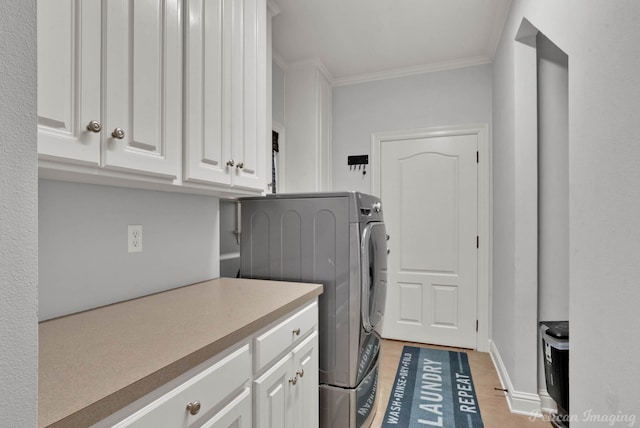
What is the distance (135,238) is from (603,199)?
1.60 metres

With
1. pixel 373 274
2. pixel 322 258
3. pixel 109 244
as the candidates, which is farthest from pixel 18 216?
pixel 373 274

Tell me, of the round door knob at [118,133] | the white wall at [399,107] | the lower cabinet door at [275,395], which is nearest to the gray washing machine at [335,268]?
the lower cabinet door at [275,395]

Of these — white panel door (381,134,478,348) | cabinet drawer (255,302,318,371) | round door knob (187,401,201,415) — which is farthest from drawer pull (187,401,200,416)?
white panel door (381,134,478,348)

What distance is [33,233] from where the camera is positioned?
1.43ft

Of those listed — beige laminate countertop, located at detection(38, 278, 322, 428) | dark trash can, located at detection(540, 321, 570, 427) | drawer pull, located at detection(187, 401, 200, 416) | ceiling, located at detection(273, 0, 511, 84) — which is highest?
ceiling, located at detection(273, 0, 511, 84)

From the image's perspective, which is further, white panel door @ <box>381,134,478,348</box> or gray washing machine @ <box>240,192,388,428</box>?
white panel door @ <box>381,134,478,348</box>

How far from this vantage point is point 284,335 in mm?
1284

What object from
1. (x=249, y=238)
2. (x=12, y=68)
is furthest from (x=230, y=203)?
(x=12, y=68)

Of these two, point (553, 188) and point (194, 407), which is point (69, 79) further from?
point (553, 188)

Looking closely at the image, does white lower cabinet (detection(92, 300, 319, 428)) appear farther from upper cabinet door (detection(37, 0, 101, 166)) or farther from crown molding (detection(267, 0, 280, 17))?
crown molding (detection(267, 0, 280, 17))

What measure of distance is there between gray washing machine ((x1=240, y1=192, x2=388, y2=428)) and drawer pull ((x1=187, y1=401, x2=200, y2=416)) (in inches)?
38.2

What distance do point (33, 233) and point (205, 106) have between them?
100cm

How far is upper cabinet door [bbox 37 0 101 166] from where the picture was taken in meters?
0.80

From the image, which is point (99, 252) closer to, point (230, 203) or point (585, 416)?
point (230, 203)
